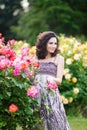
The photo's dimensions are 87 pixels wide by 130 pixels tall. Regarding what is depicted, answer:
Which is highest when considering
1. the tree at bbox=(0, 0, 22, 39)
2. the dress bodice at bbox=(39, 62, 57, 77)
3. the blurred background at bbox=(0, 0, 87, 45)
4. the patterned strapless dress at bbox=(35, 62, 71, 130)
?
the tree at bbox=(0, 0, 22, 39)

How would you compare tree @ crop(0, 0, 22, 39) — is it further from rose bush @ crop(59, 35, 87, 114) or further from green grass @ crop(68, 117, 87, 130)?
green grass @ crop(68, 117, 87, 130)

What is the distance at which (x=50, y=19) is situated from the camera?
3328 centimetres

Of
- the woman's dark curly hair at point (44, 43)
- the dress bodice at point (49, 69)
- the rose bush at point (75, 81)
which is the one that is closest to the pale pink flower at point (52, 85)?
the dress bodice at point (49, 69)

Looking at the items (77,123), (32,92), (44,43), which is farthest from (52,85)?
(77,123)

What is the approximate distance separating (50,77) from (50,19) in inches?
1086

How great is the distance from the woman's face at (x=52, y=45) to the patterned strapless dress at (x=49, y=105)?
5.9 inches

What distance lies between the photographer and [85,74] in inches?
383

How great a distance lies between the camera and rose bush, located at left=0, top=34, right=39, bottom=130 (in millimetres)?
4816

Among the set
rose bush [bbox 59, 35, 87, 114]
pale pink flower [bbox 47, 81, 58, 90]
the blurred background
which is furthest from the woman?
the blurred background

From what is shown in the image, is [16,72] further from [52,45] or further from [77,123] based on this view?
[77,123]

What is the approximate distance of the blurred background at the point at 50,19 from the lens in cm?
3247

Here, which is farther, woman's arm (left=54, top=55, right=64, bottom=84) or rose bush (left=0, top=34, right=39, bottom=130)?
woman's arm (left=54, top=55, right=64, bottom=84)

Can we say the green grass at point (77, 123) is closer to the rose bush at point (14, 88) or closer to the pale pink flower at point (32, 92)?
the rose bush at point (14, 88)

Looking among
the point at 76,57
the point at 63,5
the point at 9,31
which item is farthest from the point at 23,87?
the point at 9,31
